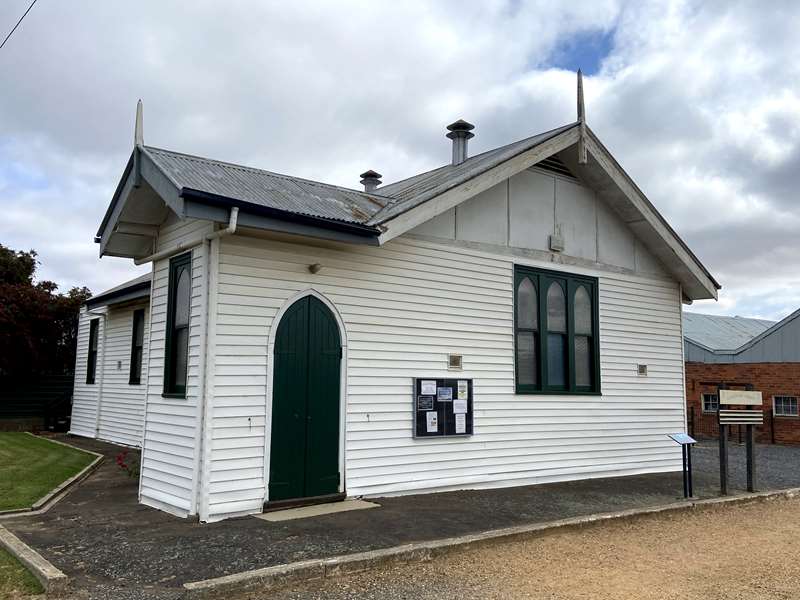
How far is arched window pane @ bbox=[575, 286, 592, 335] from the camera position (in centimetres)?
1290

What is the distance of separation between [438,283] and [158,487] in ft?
15.8

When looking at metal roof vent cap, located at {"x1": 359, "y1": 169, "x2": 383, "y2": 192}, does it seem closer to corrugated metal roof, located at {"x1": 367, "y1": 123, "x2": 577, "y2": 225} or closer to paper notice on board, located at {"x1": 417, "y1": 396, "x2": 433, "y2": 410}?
corrugated metal roof, located at {"x1": 367, "y1": 123, "x2": 577, "y2": 225}

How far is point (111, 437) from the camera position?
57.0 feet

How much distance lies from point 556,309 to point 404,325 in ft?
11.5

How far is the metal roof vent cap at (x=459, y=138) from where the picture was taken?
1434cm

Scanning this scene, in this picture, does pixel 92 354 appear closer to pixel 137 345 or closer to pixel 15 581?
pixel 137 345

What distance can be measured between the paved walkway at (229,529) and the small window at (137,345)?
15.8 ft

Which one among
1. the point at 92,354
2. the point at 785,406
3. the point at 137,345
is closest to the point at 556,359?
the point at 137,345

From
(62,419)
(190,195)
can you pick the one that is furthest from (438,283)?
(62,419)

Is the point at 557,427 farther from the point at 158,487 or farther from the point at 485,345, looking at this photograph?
the point at 158,487

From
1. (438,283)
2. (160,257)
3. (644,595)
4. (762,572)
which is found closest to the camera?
(644,595)

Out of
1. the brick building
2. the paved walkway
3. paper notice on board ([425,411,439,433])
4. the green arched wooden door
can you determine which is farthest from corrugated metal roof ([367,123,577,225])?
the brick building

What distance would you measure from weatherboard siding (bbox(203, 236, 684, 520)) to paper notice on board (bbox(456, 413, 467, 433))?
0.23 meters

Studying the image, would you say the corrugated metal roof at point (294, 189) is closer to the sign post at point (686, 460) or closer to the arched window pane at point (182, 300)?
the arched window pane at point (182, 300)
